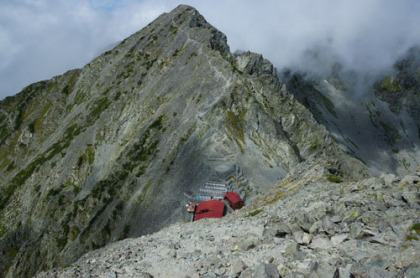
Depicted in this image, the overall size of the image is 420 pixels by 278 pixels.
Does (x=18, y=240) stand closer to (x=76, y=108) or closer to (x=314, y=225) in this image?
(x=76, y=108)

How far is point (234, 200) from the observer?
185ft

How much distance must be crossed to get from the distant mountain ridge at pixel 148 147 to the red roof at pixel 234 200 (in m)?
2.78

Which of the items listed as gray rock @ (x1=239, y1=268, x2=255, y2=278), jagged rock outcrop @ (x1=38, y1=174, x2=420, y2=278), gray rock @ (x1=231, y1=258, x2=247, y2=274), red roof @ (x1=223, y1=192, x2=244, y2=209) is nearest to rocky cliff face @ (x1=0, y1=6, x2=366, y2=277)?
red roof @ (x1=223, y1=192, x2=244, y2=209)

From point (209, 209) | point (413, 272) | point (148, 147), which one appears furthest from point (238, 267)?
point (148, 147)

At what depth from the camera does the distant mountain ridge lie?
221 ft

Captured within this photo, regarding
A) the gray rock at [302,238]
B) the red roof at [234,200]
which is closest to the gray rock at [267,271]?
the gray rock at [302,238]

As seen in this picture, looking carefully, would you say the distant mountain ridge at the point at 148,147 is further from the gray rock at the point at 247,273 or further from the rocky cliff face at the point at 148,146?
the gray rock at the point at 247,273

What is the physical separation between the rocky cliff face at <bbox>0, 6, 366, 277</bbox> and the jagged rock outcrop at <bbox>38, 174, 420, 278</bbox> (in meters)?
12.6

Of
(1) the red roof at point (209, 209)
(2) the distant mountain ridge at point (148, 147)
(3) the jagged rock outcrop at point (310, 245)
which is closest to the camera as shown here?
(3) the jagged rock outcrop at point (310, 245)

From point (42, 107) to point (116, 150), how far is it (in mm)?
104196

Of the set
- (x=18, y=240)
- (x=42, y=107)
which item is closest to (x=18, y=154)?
(x=42, y=107)

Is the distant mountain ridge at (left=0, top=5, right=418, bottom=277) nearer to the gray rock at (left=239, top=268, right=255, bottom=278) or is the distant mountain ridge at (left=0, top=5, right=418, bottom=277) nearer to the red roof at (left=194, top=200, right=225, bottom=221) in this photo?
the red roof at (left=194, top=200, right=225, bottom=221)

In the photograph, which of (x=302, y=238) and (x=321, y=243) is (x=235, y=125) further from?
(x=321, y=243)

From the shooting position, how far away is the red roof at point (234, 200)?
55750 mm
